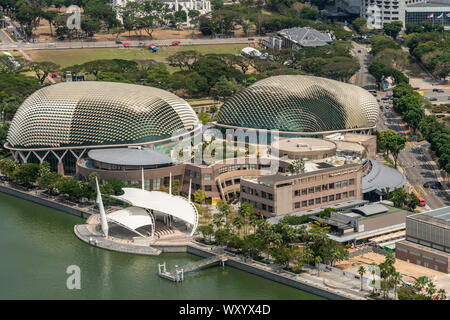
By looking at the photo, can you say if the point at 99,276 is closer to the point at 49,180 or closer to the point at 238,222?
the point at 238,222

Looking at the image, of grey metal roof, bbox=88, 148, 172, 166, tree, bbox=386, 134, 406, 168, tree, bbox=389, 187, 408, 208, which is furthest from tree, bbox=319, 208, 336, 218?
tree, bbox=386, 134, 406, 168

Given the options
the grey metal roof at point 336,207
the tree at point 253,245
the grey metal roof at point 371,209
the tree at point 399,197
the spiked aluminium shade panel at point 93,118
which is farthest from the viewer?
the spiked aluminium shade panel at point 93,118

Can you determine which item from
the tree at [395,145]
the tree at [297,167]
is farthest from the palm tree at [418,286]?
the tree at [395,145]

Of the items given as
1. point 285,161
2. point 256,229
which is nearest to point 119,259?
point 256,229

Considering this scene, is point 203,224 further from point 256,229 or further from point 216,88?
point 216,88

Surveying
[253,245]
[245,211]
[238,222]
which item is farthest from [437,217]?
[245,211]

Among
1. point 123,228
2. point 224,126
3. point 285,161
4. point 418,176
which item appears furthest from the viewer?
point 224,126

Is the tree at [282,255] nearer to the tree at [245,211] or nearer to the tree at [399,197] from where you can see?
the tree at [245,211]
